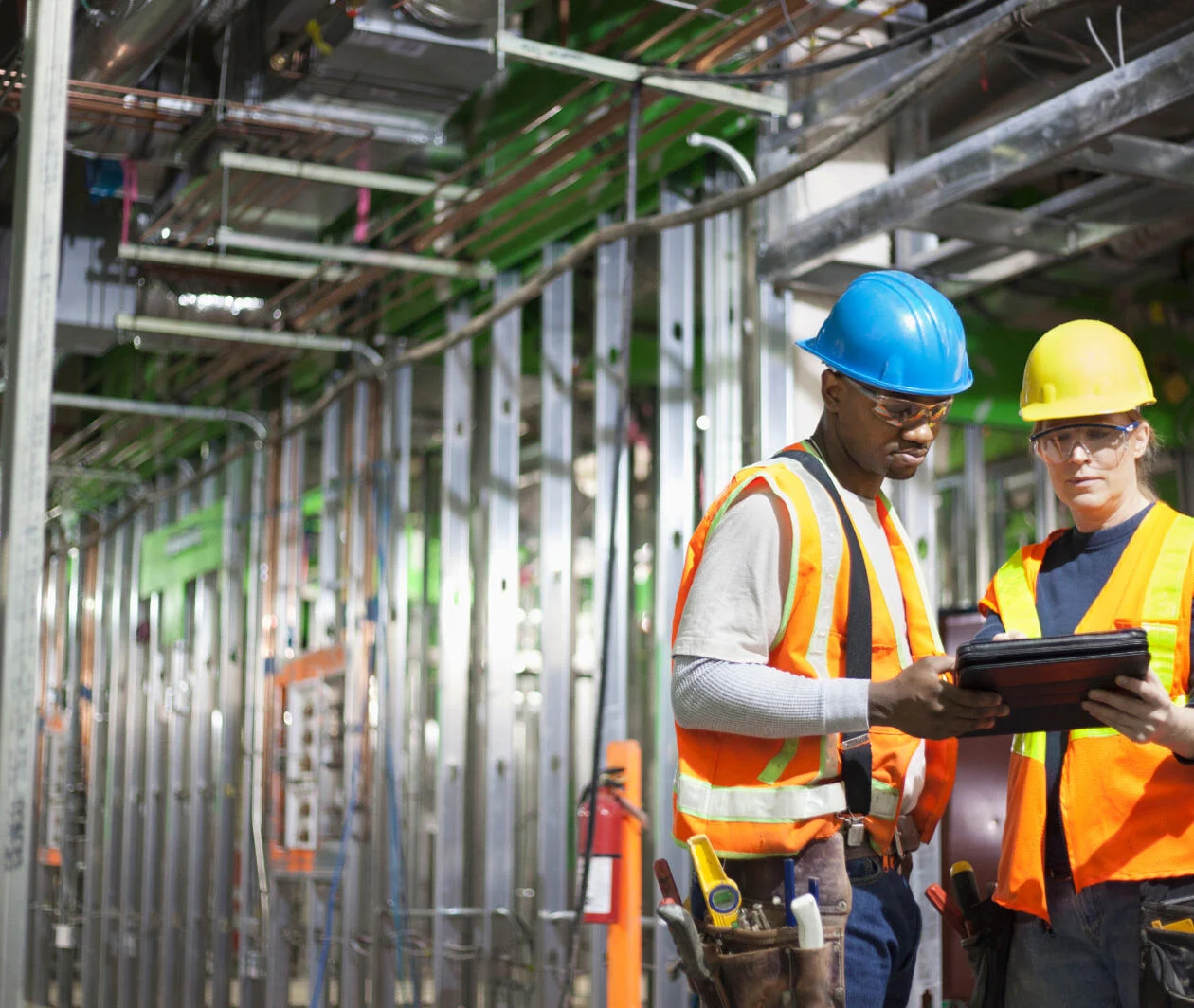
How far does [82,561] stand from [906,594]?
1036 centimetres

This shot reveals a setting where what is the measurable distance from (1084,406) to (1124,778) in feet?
1.90

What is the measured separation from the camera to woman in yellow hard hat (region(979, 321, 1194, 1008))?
89.7 inches

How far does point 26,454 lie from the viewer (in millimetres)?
2041

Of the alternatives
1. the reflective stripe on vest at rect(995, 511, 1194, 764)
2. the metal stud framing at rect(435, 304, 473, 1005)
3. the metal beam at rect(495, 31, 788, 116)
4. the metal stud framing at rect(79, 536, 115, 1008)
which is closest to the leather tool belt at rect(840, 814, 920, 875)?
the reflective stripe on vest at rect(995, 511, 1194, 764)

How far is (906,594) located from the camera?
7.72 ft

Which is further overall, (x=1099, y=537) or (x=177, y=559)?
(x=177, y=559)

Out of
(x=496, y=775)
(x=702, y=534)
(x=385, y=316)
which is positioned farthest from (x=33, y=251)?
(x=385, y=316)

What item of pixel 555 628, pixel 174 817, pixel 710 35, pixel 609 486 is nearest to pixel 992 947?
pixel 710 35

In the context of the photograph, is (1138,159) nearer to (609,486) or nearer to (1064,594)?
(1064,594)

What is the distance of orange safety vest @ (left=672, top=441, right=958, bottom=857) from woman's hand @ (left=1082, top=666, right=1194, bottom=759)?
280 mm

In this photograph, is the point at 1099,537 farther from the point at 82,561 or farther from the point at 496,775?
the point at 82,561

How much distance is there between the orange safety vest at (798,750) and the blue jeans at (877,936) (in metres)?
0.06

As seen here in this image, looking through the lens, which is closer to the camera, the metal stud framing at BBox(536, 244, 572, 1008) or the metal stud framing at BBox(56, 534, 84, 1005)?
the metal stud framing at BBox(536, 244, 572, 1008)

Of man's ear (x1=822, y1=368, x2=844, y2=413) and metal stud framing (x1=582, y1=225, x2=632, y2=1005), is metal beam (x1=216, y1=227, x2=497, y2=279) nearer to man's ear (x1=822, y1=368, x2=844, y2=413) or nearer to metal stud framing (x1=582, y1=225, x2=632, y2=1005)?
metal stud framing (x1=582, y1=225, x2=632, y2=1005)
